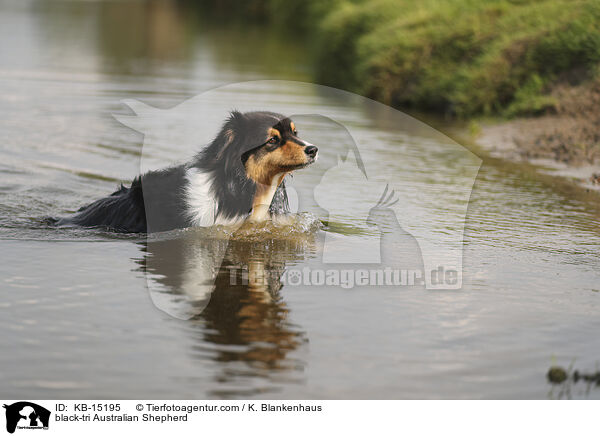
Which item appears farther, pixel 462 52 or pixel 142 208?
pixel 462 52

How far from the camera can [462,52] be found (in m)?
17.0

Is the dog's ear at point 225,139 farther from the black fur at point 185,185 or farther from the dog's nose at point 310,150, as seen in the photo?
the dog's nose at point 310,150

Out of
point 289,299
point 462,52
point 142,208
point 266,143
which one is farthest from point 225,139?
point 462,52

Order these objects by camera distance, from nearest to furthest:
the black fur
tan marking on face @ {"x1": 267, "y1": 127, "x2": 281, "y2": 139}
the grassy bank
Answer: tan marking on face @ {"x1": 267, "y1": 127, "x2": 281, "y2": 139} < the black fur < the grassy bank

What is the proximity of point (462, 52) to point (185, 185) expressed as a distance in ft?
37.9

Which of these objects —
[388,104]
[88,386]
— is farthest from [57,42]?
[88,386]

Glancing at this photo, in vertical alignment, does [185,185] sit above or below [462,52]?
below

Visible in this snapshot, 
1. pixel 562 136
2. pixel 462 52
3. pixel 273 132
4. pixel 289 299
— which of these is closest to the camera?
pixel 289 299

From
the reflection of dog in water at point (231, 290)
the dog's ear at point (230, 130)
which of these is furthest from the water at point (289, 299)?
the dog's ear at point (230, 130)

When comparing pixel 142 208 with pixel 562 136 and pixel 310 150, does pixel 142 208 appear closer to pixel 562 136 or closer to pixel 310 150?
pixel 310 150

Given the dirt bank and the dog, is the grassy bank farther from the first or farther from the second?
the dog

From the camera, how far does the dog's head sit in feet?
20.7

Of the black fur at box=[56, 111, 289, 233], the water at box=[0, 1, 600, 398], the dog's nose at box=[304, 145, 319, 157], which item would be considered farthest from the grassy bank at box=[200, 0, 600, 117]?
the black fur at box=[56, 111, 289, 233]

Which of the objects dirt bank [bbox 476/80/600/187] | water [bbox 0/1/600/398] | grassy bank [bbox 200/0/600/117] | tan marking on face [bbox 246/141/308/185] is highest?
grassy bank [bbox 200/0/600/117]
